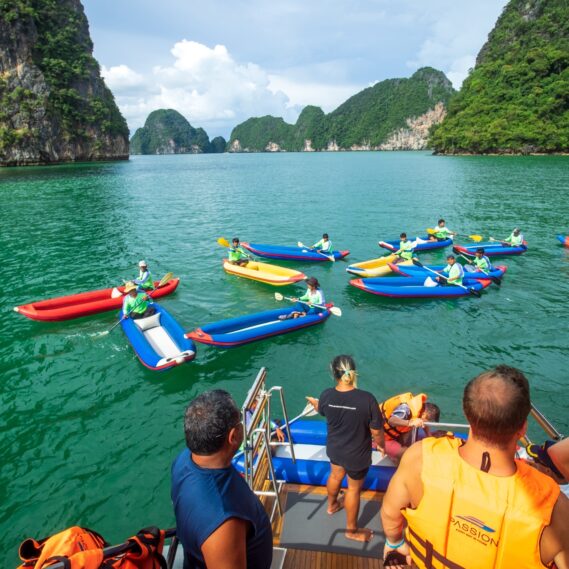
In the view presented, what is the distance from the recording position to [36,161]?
2783 inches

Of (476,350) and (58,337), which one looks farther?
(58,337)

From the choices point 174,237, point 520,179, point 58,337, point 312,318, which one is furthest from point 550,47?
point 58,337

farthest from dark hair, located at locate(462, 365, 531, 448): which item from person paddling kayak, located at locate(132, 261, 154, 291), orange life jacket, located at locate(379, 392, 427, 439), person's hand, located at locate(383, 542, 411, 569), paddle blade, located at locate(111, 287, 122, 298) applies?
paddle blade, located at locate(111, 287, 122, 298)

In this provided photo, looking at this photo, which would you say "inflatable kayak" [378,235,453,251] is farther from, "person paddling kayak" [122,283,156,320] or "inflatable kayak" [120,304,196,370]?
"person paddling kayak" [122,283,156,320]

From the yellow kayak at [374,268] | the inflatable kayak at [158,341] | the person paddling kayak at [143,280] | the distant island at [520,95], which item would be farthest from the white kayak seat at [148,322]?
the distant island at [520,95]

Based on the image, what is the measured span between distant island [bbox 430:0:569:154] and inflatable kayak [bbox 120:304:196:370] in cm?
7919

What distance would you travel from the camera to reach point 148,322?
11203 mm

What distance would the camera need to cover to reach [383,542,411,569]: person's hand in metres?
2.77

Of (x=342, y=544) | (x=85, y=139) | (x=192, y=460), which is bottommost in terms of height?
(x=342, y=544)

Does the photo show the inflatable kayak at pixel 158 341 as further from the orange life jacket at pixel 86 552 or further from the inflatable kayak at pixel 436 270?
the inflatable kayak at pixel 436 270

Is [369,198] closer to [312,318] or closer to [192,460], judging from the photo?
[312,318]

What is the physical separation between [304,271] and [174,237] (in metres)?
10.8

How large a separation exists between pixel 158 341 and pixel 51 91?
84.2 metres

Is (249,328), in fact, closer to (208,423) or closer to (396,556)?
(396,556)
